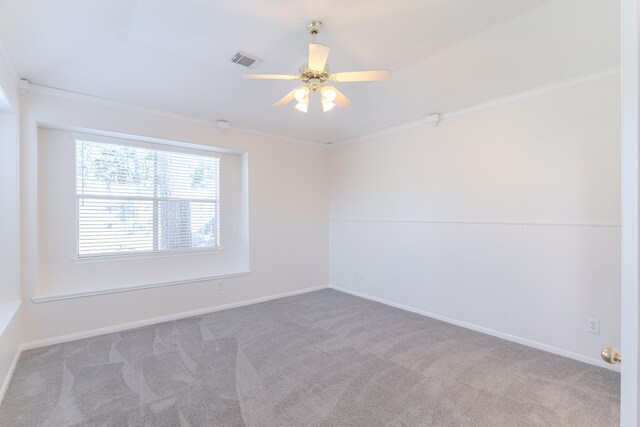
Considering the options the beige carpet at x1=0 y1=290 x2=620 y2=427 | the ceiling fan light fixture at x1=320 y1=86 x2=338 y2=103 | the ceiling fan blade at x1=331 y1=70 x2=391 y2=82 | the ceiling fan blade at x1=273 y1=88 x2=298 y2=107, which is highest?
the ceiling fan blade at x1=331 y1=70 x2=391 y2=82

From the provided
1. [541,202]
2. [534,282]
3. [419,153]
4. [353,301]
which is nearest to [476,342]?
[534,282]

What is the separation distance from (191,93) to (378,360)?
11.5 feet

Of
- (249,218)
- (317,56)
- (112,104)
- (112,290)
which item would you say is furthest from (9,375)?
(317,56)

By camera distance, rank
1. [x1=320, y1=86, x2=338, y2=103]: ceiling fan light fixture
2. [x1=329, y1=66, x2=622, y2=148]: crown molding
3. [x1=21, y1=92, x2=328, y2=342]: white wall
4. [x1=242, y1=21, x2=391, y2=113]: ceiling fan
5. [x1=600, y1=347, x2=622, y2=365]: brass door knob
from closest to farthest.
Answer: [x1=600, y1=347, x2=622, y2=365]: brass door knob < [x1=242, y1=21, x2=391, y2=113]: ceiling fan < [x1=320, y1=86, x2=338, y2=103]: ceiling fan light fixture < [x1=329, y1=66, x2=622, y2=148]: crown molding < [x1=21, y1=92, x2=328, y2=342]: white wall

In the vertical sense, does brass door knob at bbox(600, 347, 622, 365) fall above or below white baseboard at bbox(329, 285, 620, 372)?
above

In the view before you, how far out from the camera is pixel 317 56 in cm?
213

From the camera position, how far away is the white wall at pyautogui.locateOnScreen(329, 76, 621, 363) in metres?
2.74

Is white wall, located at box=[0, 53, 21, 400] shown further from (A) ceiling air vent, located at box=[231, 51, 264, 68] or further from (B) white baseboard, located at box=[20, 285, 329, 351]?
(A) ceiling air vent, located at box=[231, 51, 264, 68]

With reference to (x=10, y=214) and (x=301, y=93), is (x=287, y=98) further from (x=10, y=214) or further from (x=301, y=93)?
(x=10, y=214)

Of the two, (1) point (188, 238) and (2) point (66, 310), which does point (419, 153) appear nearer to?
(1) point (188, 238)

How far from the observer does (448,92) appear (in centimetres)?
345

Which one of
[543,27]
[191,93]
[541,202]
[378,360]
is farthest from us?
[191,93]

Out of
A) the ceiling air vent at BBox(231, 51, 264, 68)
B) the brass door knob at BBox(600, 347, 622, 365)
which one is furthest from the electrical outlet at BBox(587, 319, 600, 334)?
the ceiling air vent at BBox(231, 51, 264, 68)

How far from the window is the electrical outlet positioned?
4.50 m
